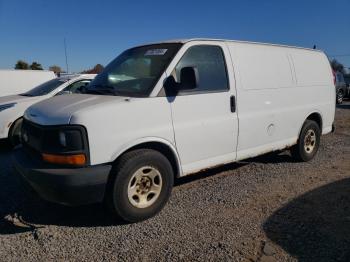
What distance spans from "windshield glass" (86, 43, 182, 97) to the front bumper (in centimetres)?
103

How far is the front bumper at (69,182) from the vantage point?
3.21 meters

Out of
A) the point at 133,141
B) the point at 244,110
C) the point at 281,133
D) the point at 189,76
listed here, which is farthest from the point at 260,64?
the point at 133,141

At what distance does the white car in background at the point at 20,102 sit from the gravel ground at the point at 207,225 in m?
2.11

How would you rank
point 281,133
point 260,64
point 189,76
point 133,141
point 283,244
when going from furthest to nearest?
point 281,133, point 260,64, point 189,76, point 133,141, point 283,244

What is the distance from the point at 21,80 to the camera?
11797 millimetres

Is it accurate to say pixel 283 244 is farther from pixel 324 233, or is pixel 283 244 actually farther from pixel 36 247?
pixel 36 247

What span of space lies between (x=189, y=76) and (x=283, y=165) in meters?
2.83

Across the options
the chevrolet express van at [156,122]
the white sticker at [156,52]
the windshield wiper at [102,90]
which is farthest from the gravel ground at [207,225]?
the white sticker at [156,52]

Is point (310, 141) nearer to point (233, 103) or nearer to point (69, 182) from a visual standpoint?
point (233, 103)

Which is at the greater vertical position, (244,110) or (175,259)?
(244,110)

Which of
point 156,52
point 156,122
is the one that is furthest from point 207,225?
point 156,52

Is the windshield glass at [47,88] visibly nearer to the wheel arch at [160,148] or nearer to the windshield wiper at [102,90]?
the windshield wiper at [102,90]

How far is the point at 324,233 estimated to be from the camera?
3.41m

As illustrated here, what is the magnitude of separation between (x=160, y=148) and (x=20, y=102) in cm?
461
